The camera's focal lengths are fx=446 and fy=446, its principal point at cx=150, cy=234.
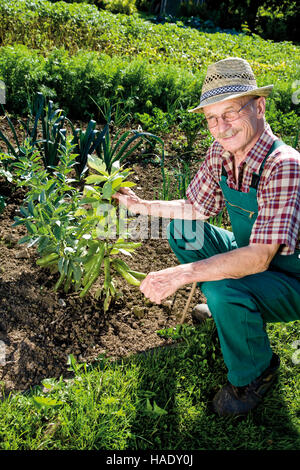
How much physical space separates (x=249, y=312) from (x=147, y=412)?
0.65 m

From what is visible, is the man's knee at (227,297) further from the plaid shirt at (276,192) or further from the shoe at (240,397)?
the shoe at (240,397)

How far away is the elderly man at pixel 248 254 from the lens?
1896mm

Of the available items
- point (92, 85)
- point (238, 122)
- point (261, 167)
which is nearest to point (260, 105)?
point (238, 122)

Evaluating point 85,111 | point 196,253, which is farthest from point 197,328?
point 85,111

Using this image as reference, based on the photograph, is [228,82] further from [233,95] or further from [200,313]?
[200,313]

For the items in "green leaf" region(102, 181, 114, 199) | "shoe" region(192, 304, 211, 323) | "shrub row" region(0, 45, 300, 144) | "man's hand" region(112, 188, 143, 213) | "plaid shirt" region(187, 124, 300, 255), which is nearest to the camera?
"plaid shirt" region(187, 124, 300, 255)

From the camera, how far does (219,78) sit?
6.52 feet

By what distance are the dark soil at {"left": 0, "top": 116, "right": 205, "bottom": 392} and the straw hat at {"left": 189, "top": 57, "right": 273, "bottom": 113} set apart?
1.25 meters

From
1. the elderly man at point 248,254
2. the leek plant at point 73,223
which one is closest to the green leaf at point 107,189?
the leek plant at point 73,223

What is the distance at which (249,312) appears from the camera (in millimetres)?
1952

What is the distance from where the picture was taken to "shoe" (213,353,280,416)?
2056mm

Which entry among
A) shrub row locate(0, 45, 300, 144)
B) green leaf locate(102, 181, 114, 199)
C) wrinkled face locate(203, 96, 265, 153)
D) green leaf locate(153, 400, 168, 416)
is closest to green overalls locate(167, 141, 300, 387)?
wrinkled face locate(203, 96, 265, 153)

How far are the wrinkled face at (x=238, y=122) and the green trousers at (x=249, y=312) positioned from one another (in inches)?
24.6

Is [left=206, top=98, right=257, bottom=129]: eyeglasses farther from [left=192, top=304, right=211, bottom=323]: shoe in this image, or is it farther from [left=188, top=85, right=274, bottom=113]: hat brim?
[left=192, top=304, right=211, bottom=323]: shoe
